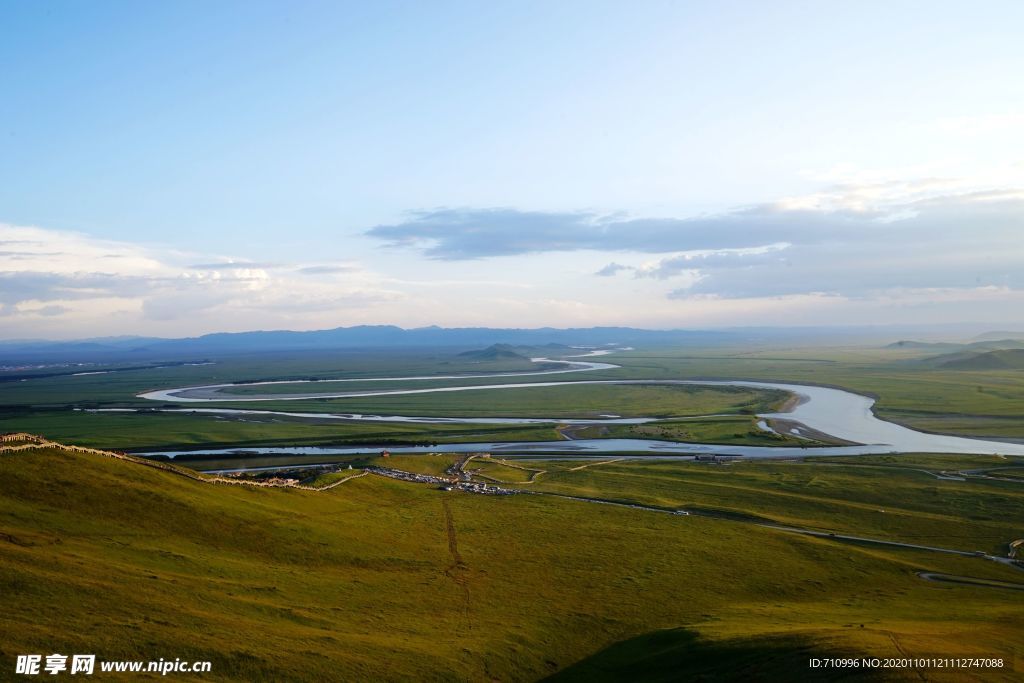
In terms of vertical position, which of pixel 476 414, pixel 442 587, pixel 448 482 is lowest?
pixel 476 414

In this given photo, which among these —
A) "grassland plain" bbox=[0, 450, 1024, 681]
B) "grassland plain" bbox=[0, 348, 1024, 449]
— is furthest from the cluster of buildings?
"grassland plain" bbox=[0, 348, 1024, 449]

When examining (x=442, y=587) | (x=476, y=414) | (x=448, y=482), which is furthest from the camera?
(x=476, y=414)

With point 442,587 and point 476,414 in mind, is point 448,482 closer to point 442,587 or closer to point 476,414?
point 442,587

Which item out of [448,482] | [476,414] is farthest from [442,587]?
[476,414]

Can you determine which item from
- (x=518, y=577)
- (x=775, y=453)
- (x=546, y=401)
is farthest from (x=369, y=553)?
(x=546, y=401)

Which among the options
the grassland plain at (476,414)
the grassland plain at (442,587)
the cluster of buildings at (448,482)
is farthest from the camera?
the grassland plain at (476,414)

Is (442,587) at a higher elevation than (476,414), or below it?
higher

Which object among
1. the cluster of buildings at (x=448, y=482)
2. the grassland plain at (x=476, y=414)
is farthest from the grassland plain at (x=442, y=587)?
the grassland plain at (x=476, y=414)

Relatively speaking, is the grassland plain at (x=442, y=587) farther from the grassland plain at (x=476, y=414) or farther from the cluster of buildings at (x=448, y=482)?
the grassland plain at (x=476, y=414)

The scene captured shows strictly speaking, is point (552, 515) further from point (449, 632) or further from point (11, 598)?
point (11, 598)
